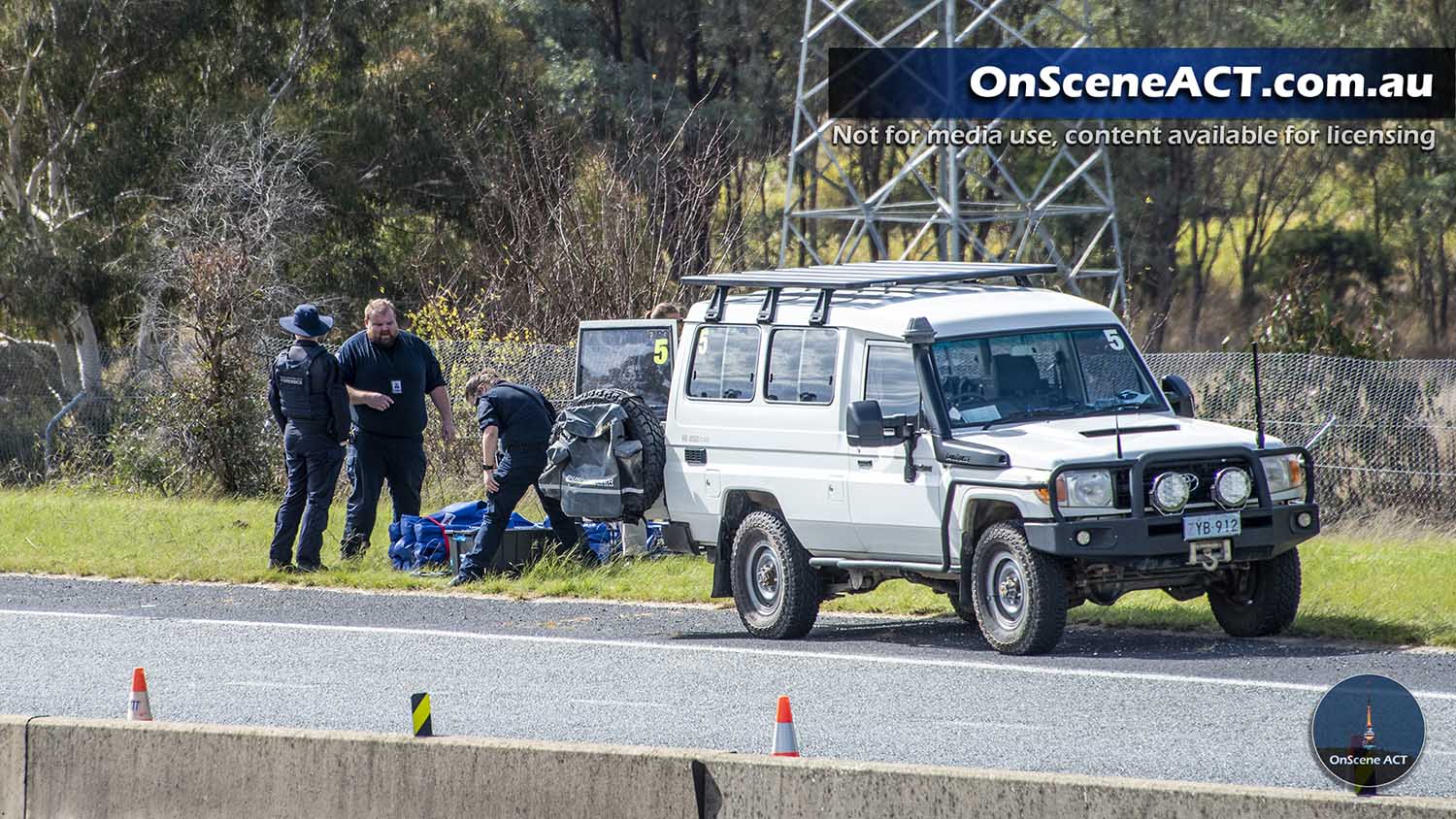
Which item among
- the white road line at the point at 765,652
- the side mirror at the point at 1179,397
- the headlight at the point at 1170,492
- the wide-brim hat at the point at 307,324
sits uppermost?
the wide-brim hat at the point at 307,324

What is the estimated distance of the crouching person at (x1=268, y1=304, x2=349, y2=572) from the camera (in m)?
14.6

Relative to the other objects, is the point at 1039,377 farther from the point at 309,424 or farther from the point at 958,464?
the point at 309,424

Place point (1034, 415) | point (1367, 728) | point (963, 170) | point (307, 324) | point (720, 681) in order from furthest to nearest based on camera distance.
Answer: point (963, 170)
point (307, 324)
point (1034, 415)
point (720, 681)
point (1367, 728)

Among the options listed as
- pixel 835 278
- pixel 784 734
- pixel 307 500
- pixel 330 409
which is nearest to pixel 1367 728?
pixel 784 734

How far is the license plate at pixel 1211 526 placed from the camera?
1022cm

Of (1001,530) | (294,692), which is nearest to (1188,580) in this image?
(1001,530)

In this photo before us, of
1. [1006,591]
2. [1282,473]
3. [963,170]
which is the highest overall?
[963,170]

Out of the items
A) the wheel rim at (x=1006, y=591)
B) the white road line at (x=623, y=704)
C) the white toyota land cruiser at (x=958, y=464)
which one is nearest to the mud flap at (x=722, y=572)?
the white toyota land cruiser at (x=958, y=464)

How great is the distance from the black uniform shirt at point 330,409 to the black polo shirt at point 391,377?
0.11 m

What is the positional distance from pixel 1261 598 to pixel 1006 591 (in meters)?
1.47

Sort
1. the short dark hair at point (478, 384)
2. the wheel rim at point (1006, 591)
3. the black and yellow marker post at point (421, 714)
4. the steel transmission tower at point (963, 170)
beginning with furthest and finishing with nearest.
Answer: the steel transmission tower at point (963, 170), the short dark hair at point (478, 384), the wheel rim at point (1006, 591), the black and yellow marker post at point (421, 714)

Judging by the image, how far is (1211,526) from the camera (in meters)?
10.3

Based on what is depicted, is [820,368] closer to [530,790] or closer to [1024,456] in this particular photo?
[1024,456]

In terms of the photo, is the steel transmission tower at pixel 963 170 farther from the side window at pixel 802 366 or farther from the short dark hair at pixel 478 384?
the side window at pixel 802 366
